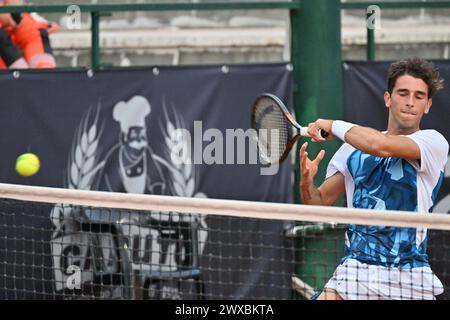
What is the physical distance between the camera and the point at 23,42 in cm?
754

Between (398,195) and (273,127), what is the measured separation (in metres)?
0.92

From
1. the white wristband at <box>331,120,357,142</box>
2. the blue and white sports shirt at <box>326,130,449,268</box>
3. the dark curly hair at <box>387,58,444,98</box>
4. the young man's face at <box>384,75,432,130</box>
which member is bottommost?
the blue and white sports shirt at <box>326,130,449,268</box>

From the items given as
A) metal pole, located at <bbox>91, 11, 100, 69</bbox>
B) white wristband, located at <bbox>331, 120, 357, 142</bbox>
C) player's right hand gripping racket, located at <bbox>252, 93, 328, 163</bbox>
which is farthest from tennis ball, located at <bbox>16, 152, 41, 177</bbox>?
white wristband, located at <bbox>331, 120, 357, 142</bbox>

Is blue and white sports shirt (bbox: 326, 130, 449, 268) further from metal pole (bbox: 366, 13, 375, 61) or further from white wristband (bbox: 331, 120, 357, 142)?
metal pole (bbox: 366, 13, 375, 61)

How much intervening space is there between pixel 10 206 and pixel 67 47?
3.22m

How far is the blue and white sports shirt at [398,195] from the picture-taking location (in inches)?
170

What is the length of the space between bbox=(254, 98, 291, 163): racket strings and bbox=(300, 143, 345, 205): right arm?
0.34 meters

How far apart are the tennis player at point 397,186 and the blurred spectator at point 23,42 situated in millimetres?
3556

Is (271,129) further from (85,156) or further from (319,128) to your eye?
(85,156)

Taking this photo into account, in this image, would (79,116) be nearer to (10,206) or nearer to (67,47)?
(10,206)

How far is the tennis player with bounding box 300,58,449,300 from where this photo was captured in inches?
170

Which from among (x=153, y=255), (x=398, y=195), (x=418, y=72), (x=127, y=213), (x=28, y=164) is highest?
(x=418, y=72)

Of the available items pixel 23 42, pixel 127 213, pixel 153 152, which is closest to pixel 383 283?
pixel 127 213
